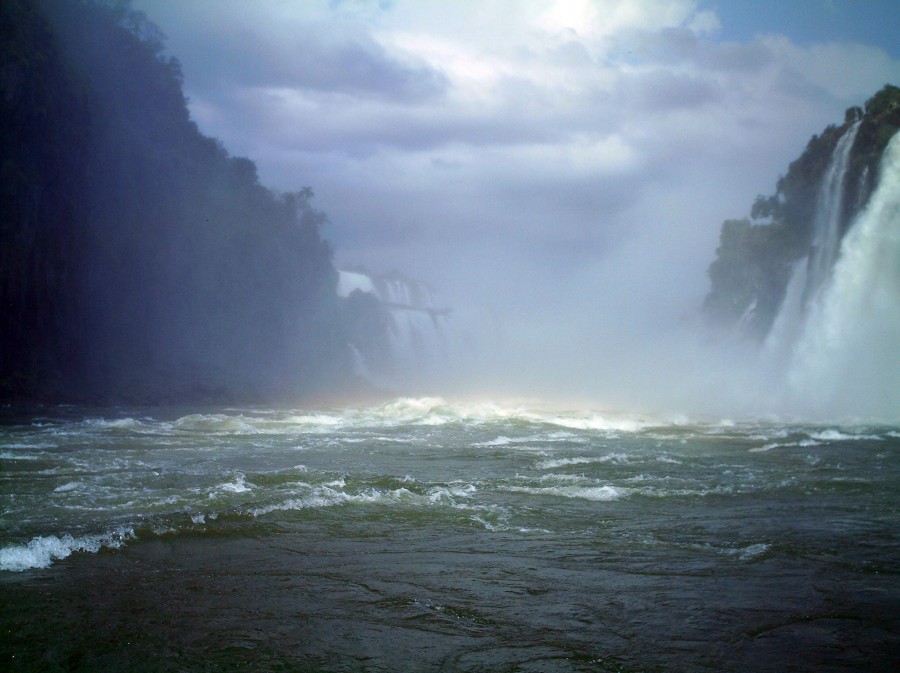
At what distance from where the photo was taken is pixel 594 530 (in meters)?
9.58

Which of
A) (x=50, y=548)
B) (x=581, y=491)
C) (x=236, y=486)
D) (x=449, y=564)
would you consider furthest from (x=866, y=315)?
(x=50, y=548)

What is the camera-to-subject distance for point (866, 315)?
3619 cm

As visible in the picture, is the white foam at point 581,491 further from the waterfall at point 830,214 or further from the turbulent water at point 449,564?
the waterfall at point 830,214

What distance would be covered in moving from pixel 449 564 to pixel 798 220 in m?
56.2

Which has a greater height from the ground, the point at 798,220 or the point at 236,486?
the point at 798,220

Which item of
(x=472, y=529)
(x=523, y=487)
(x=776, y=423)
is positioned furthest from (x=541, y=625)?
(x=776, y=423)

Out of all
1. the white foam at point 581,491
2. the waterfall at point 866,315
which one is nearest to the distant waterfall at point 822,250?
the waterfall at point 866,315

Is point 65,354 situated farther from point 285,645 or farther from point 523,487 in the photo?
point 285,645

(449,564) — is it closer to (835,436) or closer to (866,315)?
(835,436)

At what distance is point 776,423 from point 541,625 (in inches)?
971

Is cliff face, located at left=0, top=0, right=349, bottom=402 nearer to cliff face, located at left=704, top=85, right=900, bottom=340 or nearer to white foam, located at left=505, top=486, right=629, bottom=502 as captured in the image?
white foam, located at left=505, top=486, right=629, bottom=502

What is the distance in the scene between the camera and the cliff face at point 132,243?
35062 mm

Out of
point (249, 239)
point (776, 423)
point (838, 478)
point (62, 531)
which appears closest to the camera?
point (62, 531)

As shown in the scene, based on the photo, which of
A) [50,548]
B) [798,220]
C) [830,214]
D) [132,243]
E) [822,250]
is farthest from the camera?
[798,220]
